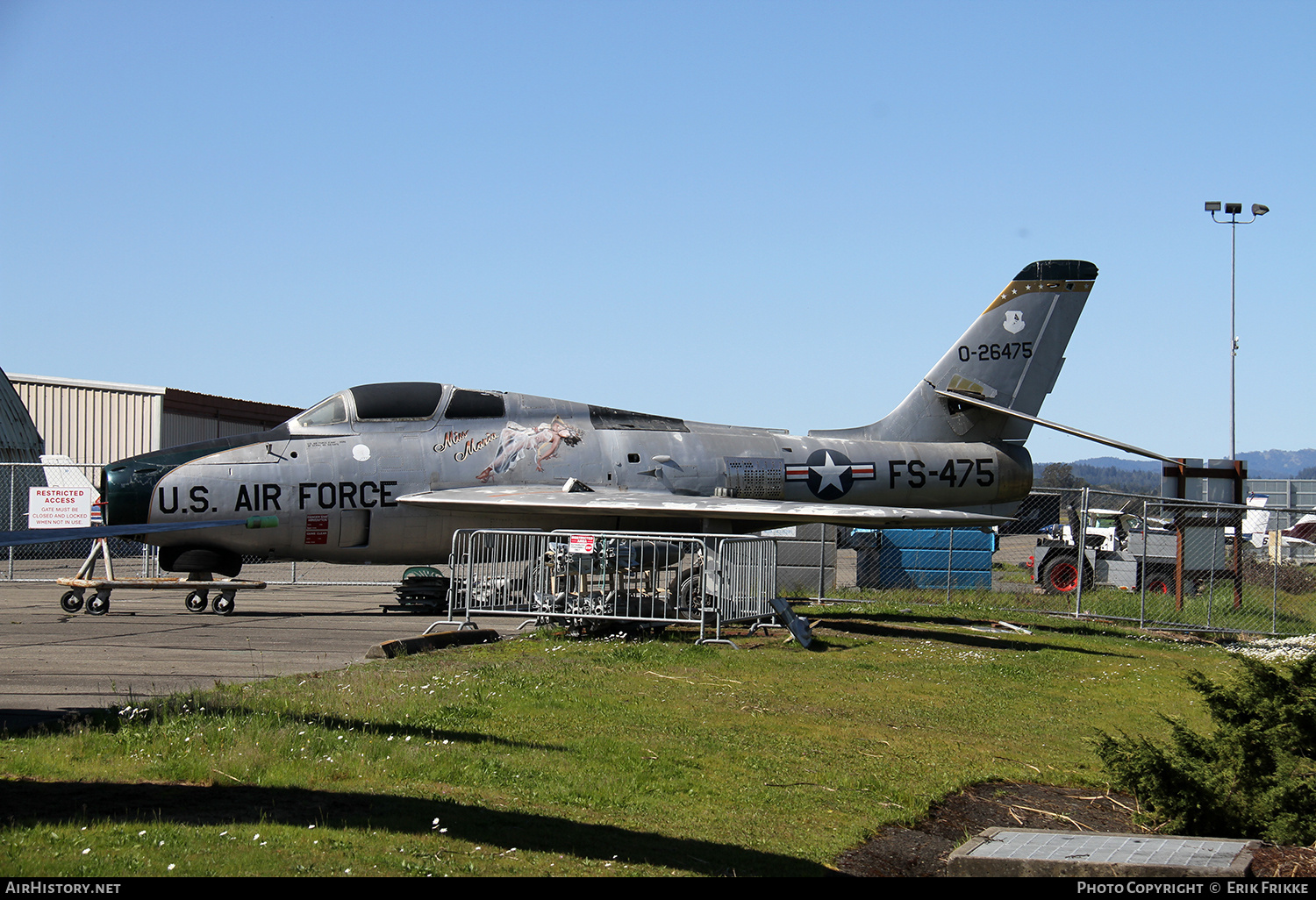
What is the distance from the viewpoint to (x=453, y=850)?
15.4 feet

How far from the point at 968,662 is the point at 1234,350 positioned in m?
35.1

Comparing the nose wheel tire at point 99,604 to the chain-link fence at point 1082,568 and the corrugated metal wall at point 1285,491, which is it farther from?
the corrugated metal wall at point 1285,491

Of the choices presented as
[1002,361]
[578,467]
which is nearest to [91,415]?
[578,467]

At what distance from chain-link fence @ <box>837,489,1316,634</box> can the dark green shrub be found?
386 inches

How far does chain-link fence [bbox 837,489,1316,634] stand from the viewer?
18.4 meters

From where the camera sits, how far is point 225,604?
50.3ft

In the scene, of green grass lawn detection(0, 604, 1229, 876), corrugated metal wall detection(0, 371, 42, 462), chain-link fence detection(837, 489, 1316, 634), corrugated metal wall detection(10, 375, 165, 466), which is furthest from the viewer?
corrugated metal wall detection(10, 375, 165, 466)

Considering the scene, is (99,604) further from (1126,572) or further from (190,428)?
(190,428)

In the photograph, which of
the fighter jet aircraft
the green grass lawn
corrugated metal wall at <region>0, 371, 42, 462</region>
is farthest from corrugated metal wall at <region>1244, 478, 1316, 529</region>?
corrugated metal wall at <region>0, 371, 42, 462</region>

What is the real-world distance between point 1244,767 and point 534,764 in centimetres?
435

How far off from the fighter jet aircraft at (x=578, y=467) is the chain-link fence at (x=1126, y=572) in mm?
2622

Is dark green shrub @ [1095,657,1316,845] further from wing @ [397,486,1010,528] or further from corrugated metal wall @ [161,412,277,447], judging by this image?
corrugated metal wall @ [161,412,277,447]

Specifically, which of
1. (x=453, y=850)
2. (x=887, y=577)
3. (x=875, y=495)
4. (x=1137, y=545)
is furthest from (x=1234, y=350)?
(x=453, y=850)

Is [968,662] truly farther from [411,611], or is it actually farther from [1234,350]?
[1234,350]
